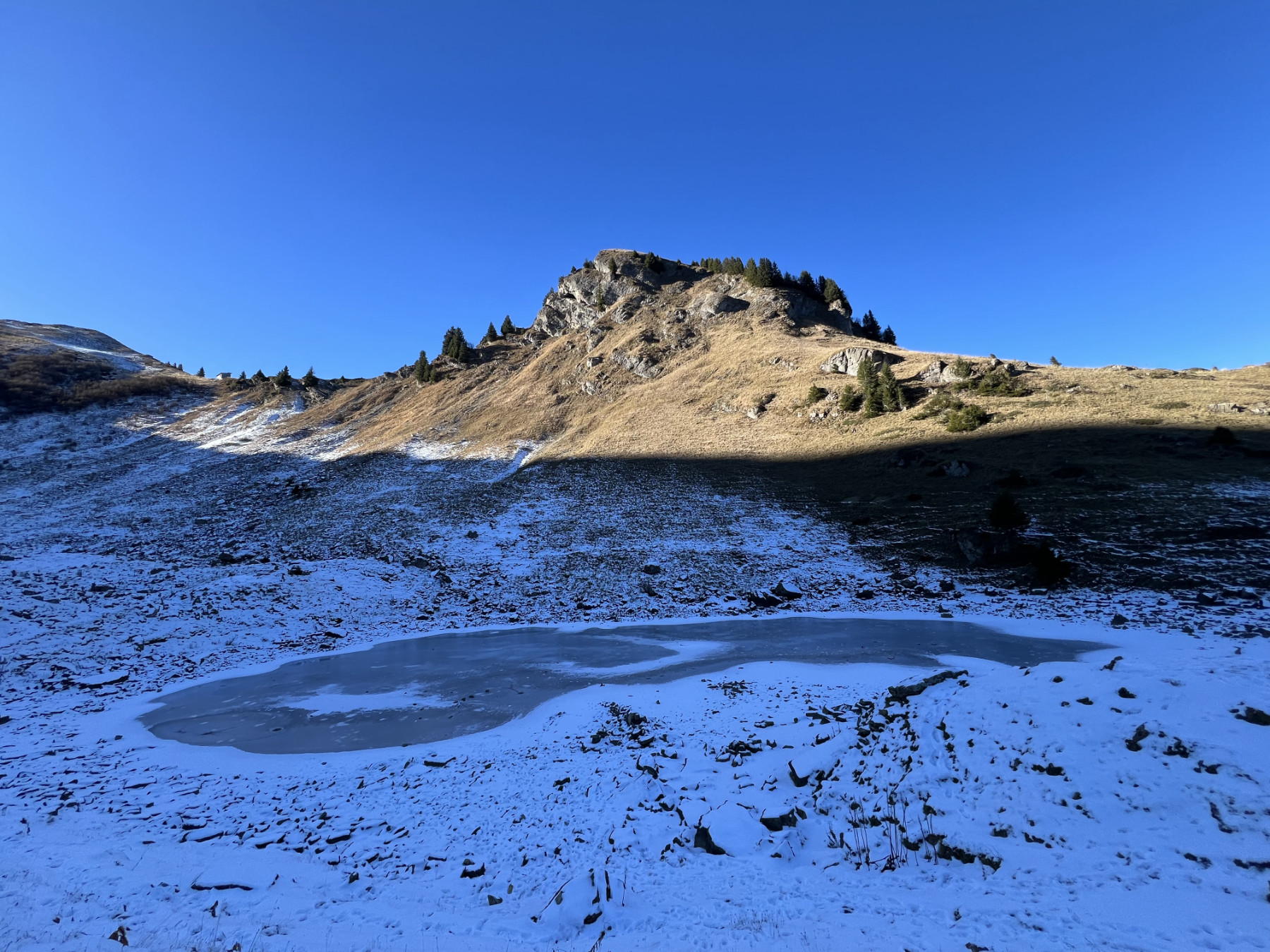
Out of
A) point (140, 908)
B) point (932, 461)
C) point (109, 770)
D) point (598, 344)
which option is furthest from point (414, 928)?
point (598, 344)

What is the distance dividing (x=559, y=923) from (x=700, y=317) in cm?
7764

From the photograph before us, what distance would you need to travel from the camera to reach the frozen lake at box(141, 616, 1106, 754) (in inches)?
473

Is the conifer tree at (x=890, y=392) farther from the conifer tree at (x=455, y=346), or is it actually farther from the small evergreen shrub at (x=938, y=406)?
the conifer tree at (x=455, y=346)

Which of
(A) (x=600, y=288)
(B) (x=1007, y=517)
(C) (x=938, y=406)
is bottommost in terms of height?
(B) (x=1007, y=517)

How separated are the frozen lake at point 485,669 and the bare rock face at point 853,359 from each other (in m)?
38.5

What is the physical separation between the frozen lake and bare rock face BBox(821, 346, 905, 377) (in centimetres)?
3847

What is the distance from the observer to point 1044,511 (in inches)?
984

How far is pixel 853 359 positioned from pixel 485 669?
48.5m

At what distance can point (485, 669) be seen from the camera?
52.5ft

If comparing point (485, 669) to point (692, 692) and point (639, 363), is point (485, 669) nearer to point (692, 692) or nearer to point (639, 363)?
point (692, 692)

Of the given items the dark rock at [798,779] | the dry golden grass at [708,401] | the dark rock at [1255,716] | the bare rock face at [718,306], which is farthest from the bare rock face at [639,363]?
the dark rock at [1255,716]

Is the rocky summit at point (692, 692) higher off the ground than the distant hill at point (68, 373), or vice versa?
the distant hill at point (68, 373)

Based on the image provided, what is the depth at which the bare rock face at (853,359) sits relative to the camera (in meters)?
51.2

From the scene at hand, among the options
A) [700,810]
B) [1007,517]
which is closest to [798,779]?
[700,810]
